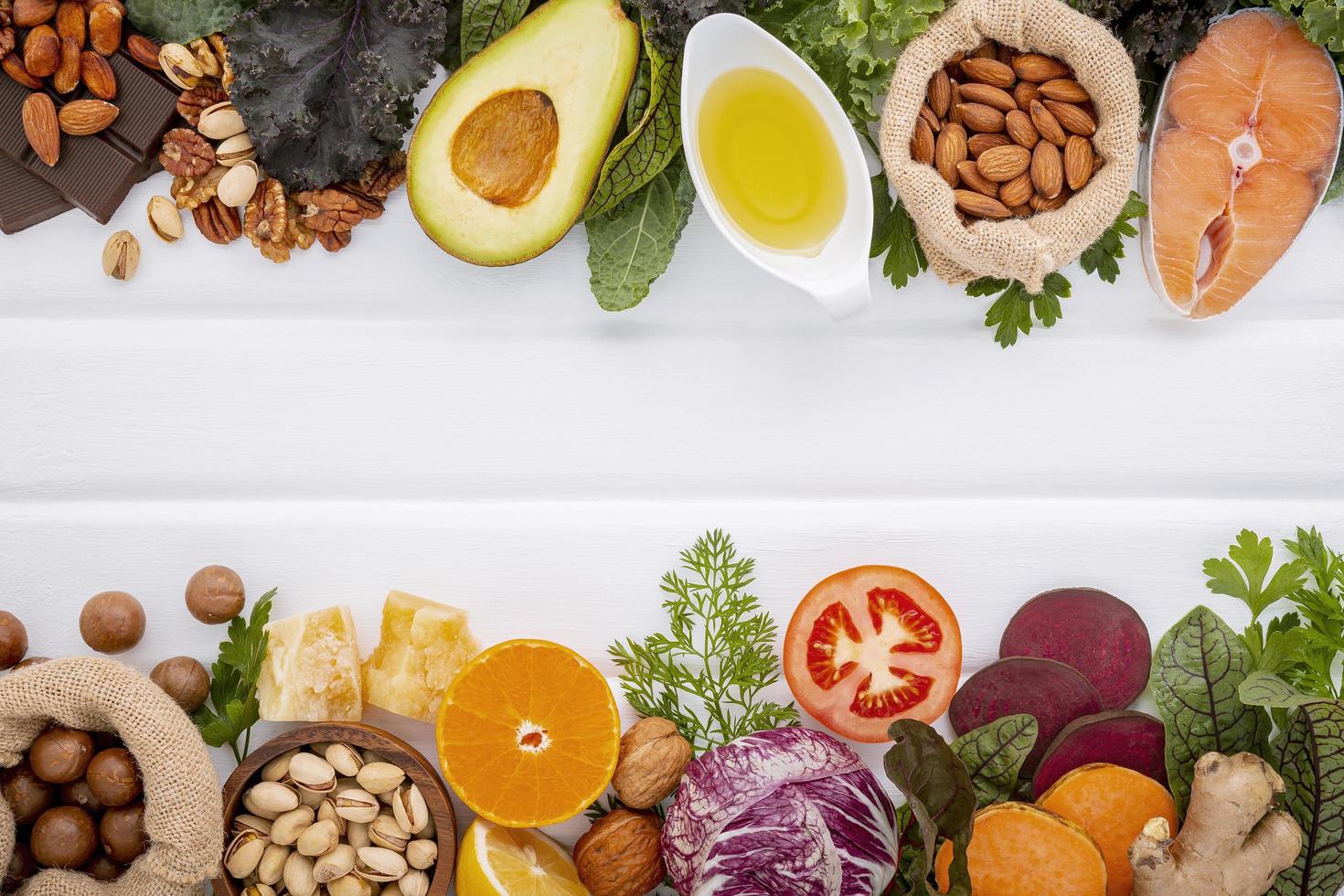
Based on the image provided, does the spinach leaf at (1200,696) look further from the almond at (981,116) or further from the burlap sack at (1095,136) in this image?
the almond at (981,116)

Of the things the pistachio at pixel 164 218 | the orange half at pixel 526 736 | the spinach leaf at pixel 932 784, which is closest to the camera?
the spinach leaf at pixel 932 784

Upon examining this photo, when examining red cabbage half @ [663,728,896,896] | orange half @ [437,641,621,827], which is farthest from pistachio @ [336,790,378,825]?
red cabbage half @ [663,728,896,896]

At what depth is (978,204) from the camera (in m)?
1.15

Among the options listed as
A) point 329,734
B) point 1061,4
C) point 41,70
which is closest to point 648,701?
point 329,734

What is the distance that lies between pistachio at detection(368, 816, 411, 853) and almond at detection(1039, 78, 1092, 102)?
1.19 meters

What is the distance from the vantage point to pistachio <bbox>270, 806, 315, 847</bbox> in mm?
1157

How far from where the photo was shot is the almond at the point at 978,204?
45.4 inches

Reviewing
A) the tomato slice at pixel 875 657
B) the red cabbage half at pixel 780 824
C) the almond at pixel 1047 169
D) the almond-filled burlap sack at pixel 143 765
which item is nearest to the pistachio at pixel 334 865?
the almond-filled burlap sack at pixel 143 765

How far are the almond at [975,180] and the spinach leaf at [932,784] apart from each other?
0.64 meters

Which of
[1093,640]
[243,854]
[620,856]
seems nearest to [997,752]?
[1093,640]

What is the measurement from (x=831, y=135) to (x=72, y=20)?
0.96 metres

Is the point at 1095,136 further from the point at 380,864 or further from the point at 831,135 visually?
the point at 380,864

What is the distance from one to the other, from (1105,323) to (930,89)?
398mm

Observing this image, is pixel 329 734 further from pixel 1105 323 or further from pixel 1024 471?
pixel 1105 323
